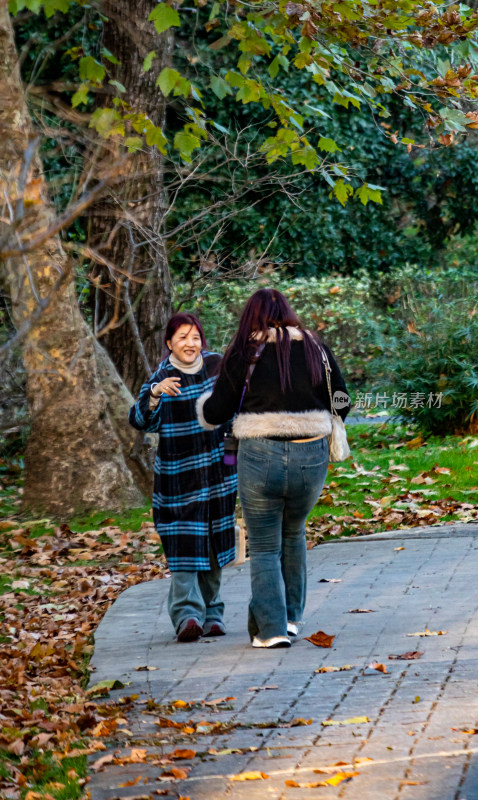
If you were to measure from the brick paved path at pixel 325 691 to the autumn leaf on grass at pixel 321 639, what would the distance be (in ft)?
0.17

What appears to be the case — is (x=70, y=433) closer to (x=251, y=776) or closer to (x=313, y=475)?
(x=313, y=475)

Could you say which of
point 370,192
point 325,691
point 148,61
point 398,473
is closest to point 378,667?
point 325,691

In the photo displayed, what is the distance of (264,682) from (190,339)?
6.51 feet

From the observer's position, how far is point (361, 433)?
13.7 metres

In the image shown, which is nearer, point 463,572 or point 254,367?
point 254,367

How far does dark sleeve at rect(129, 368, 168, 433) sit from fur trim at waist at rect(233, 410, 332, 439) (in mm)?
701

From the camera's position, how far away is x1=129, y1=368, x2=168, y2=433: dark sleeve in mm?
6145

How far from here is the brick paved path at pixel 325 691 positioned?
3.90 metres

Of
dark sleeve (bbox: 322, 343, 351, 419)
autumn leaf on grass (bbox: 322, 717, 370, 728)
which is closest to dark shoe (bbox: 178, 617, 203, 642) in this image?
dark sleeve (bbox: 322, 343, 351, 419)

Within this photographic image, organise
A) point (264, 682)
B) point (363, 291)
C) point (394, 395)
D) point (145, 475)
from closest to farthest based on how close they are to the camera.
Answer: point (264, 682), point (145, 475), point (394, 395), point (363, 291)

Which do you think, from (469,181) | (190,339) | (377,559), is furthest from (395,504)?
(469,181)

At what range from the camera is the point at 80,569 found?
332 inches

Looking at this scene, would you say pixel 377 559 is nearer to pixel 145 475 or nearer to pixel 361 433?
pixel 145 475

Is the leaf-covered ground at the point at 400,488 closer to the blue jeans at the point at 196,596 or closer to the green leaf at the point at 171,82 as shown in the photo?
the blue jeans at the point at 196,596
